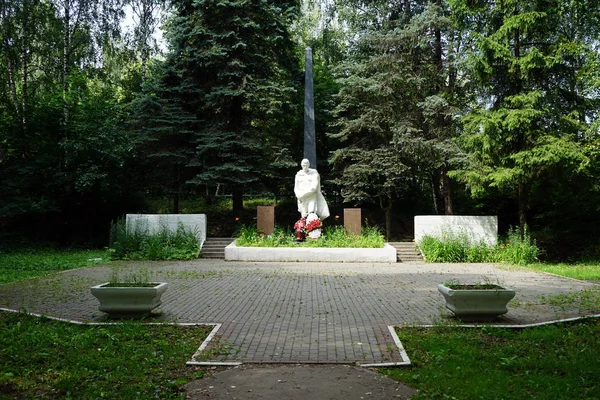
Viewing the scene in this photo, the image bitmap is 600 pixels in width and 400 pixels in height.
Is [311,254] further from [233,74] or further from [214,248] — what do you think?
[233,74]

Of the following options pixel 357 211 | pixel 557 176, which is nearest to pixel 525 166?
pixel 557 176

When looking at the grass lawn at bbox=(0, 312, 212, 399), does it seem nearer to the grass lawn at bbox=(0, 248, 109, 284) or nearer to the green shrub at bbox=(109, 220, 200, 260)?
the grass lawn at bbox=(0, 248, 109, 284)

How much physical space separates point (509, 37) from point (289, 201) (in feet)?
46.5

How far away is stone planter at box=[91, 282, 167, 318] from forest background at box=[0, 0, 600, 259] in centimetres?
1283

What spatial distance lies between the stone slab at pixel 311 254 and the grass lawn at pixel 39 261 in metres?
4.71

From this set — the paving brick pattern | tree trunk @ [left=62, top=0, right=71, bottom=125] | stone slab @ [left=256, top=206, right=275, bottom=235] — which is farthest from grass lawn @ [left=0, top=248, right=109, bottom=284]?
tree trunk @ [left=62, top=0, right=71, bottom=125]

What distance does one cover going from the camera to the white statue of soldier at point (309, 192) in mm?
18641

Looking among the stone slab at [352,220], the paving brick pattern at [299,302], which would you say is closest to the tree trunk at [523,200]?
the paving brick pattern at [299,302]

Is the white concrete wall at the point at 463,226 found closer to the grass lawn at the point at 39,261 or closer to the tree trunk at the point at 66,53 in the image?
the grass lawn at the point at 39,261

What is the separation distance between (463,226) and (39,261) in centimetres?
1475

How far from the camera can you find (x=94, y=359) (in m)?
5.23

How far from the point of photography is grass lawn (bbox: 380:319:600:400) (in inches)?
173

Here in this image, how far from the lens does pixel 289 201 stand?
87.7ft

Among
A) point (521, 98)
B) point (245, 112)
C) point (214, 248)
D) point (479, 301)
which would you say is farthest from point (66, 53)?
point (479, 301)
